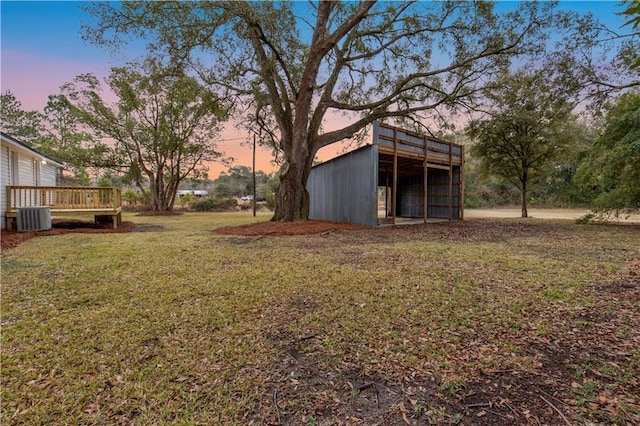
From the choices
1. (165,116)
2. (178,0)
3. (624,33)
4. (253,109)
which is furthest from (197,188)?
(624,33)

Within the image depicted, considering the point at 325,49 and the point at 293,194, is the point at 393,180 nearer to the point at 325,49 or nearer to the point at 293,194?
the point at 293,194

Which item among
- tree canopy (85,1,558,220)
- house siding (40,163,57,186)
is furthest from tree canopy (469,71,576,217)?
house siding (40,163,57,186)

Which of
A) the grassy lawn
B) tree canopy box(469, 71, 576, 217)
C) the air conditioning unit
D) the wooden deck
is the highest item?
tree canopy box(469, 71, 576, 217)

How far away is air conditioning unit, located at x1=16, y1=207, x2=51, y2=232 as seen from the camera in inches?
310

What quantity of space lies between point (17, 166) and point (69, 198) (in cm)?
225

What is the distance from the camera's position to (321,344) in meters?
2.30

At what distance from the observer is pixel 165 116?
774 inches

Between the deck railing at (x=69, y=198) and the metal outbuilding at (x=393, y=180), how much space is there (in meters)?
7.96

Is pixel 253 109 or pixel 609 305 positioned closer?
pixel 609 305

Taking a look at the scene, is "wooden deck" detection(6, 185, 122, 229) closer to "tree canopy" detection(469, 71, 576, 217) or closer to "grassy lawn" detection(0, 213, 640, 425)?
"grassy lawn" detection(0, 213, 640, 425)

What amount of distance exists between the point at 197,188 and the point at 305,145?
60.9 metres

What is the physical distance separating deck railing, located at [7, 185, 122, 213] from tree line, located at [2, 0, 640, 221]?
407 cm

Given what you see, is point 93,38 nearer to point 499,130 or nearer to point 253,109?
point 253,109

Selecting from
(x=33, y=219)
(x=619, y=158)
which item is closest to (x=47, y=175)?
(x=33, y=219)
